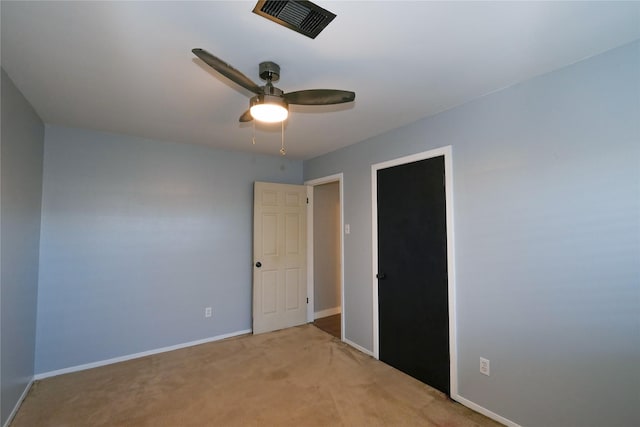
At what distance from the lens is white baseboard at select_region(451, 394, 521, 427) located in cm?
204

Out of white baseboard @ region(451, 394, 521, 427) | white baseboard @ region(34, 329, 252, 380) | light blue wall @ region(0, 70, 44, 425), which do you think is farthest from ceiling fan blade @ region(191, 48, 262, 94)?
white baseboard @ region(34, 329, 252, 380)

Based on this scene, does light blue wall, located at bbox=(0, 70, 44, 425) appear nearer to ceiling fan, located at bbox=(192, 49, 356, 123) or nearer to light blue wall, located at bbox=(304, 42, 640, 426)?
ceiling fan, located at bbox=(192, 49, 356, 123)

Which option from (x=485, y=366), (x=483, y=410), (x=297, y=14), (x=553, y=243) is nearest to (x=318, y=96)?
(x=297, y=14)

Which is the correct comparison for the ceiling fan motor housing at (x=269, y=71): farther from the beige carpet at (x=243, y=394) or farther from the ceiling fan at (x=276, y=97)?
the beige carpet at (x=243, y=394)

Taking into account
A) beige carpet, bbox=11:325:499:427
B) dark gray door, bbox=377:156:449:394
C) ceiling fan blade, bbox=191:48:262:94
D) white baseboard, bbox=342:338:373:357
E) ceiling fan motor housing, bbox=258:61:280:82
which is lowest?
beige carpet, bbox=11:325:499:427

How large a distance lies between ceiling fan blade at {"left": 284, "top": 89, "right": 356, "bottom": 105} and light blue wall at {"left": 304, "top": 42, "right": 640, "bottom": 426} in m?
1.23

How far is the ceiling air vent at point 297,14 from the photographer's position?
4.27ft

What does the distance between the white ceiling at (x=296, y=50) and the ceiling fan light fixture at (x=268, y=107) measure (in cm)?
26

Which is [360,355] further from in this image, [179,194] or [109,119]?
[109,119]

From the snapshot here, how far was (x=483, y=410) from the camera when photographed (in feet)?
7.14

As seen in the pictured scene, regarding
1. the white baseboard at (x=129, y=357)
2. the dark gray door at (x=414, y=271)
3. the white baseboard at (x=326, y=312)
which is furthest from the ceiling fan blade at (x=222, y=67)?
the white baseboard at (x=326, y=312)

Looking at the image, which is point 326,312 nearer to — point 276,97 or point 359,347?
point 359,347

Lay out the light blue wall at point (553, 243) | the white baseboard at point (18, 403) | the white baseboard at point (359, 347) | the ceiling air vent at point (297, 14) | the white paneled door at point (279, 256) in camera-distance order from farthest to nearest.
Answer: the white paneled door at point (279, 256) < the white baseboard at point (359, 347) < the white baseboard at point (18, 403) < the light blue wall at point (553, 243) < the ceiling air vent at point (297, 14)

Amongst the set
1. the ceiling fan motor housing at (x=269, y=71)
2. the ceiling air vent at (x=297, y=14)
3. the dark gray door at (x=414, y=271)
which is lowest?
the dark gray door at (x=414, y=271)
